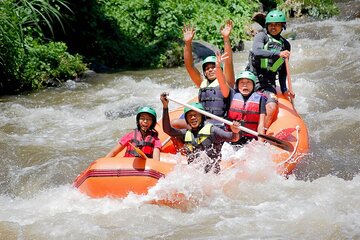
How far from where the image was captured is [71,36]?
38.4ft

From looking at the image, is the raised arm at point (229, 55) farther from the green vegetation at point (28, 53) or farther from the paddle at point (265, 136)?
the green vegetation at point (28, 53)

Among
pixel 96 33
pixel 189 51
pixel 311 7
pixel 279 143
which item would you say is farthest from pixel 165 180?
→ pixel 311 7

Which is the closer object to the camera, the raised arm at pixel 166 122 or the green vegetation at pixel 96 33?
the raised arm at pixel 166 122

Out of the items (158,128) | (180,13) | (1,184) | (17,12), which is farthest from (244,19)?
(1,184)

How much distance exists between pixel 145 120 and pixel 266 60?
67.8 inches

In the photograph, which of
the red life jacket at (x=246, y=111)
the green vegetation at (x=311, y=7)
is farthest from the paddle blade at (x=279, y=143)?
the green vegetation at (x=311, y=7)

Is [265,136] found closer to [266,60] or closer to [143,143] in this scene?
[143,143]

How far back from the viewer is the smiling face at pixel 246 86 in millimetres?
5836

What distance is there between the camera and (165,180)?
195 inches

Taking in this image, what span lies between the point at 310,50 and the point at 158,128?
6.02 m

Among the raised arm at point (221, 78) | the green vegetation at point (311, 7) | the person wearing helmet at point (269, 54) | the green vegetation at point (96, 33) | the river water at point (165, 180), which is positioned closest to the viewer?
the river water at point (165, 180)

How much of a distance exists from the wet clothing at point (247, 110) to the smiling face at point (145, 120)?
868mm

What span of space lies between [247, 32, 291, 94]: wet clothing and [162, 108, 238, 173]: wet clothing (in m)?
1.29

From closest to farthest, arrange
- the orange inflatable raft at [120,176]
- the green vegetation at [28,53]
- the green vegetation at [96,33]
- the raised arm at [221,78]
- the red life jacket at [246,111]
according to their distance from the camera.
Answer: the orange inflatable raft at [120,176], the raised arm at [221,78], the red life jacket at [246,111], the green vegetation at [28,53], the green vegetation at [96,33]
